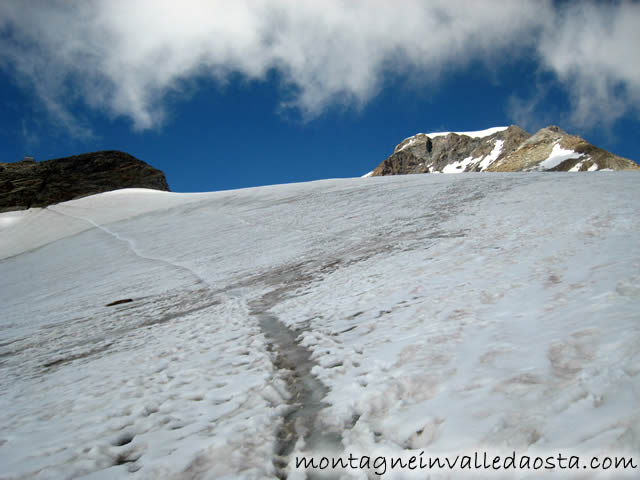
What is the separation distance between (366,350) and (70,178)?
4639 centimetres

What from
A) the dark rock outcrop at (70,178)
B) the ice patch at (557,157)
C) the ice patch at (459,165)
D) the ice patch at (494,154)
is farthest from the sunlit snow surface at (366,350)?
the ice patch at (459,165)

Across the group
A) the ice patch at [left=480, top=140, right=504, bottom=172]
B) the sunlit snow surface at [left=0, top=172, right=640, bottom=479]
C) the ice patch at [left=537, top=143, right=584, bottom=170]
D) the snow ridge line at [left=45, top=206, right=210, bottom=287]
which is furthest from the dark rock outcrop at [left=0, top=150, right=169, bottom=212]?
the ice patch at [left=480, top=140, right=504, bottom=172]

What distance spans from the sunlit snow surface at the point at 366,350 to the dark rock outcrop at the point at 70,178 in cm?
3494

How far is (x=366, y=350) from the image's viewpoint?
2.88m

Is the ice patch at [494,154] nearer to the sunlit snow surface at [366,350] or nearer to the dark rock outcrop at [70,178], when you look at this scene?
the dark rock outcrop at [70,178]

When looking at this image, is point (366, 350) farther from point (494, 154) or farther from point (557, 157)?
point (494, 154)

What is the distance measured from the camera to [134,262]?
36.1 ft

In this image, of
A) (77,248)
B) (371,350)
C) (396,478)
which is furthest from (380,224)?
(77,248)

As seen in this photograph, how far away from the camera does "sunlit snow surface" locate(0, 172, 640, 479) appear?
176 cm

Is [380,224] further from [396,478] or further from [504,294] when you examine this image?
[396,478]

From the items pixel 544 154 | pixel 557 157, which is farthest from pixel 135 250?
pixel 544 154

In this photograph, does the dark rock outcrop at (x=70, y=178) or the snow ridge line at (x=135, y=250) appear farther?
the dark rock outcrop at (x=70, y=178)

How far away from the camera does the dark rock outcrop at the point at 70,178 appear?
36.0 meters

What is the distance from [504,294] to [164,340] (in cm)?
358
